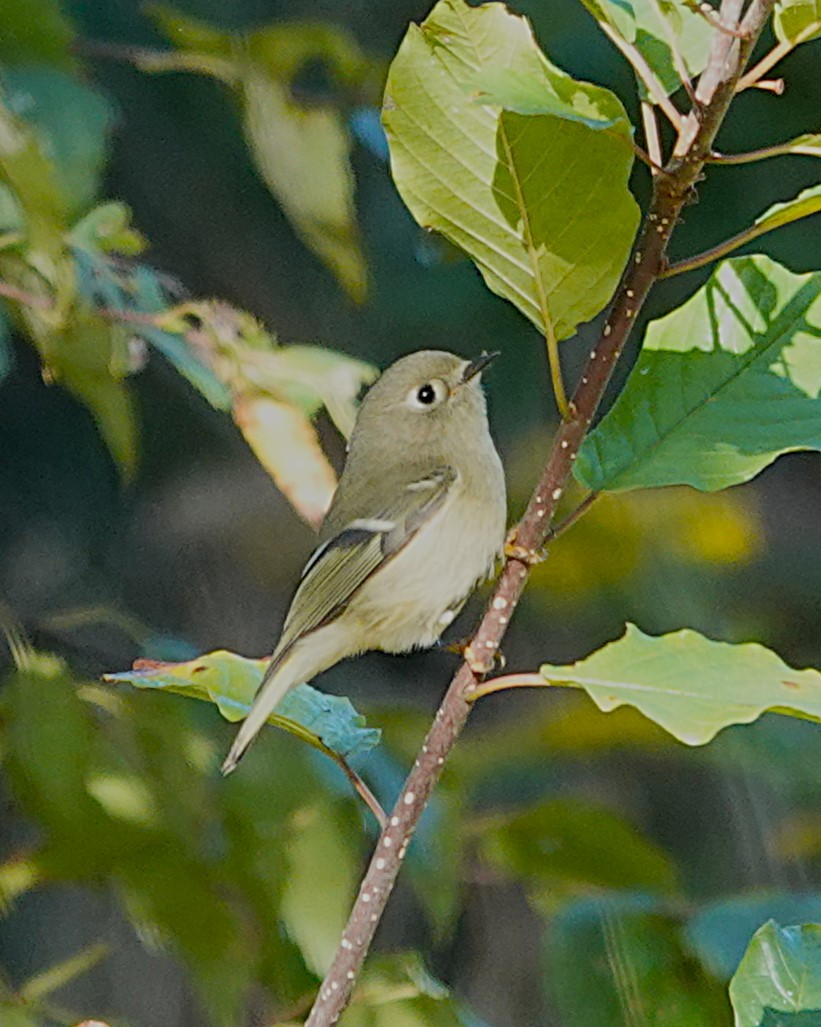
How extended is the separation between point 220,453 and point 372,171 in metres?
0.42

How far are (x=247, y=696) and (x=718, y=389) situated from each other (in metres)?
0.28

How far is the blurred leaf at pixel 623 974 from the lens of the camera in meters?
1.07

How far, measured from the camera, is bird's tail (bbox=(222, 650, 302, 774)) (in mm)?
788

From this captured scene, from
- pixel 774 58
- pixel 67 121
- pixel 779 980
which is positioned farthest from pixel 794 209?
pixel 67 121

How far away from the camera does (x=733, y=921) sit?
1.08m

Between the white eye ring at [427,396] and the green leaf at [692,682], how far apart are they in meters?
0.53

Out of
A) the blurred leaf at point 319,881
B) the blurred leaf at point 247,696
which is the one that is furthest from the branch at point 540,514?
the blurred leaf at point 319,881

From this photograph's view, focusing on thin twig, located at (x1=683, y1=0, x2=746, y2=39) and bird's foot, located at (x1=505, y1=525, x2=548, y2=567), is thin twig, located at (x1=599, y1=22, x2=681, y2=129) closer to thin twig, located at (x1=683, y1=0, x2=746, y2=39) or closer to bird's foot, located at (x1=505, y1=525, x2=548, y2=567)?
thin twig, located at (x1=683, y1=0, x2=746, y2=39)

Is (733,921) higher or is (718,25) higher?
(718,25)

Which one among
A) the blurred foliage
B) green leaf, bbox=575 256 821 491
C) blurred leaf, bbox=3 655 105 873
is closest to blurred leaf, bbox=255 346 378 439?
the blurred foliage

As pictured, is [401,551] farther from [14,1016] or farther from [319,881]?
[14,1016]

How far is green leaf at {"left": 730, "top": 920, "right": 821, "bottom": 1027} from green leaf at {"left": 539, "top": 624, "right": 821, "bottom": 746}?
0.15m

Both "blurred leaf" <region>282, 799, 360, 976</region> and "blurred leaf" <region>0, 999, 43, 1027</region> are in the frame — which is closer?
A: "blurred leaf" <region>0, 999, 43, 1027</region>

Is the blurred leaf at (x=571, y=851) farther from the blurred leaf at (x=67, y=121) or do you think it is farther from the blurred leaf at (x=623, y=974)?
the blurred leaf at (x=67, y=121)
